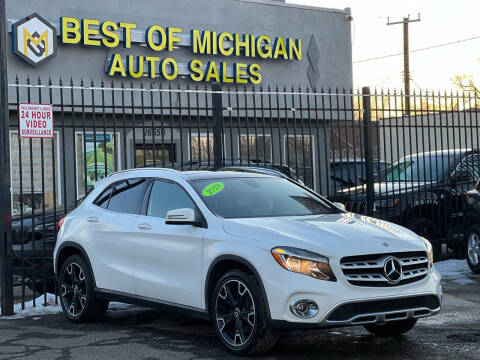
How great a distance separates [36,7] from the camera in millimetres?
17594

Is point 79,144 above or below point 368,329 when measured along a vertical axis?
above

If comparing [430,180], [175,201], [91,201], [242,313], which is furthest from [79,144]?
[242,313]

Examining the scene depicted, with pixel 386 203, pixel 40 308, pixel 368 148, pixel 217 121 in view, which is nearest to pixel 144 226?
pixel 40 308

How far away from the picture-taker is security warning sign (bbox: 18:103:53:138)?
9.39m

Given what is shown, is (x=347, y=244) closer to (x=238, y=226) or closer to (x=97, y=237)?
(x=238, y=226)

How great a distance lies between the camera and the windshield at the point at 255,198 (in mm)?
7411

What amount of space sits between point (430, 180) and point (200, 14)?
339 inches

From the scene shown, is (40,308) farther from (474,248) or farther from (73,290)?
(474,248)

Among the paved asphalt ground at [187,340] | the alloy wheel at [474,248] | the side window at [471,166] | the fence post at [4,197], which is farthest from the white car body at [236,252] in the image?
the side window at [471,166]

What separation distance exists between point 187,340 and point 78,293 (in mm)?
1696

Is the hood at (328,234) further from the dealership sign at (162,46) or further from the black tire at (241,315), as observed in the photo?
the dealership sign at (162,46)

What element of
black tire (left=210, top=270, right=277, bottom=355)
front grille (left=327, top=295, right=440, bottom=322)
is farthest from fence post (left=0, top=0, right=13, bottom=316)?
front grille (left=327, top=295, right=440, bottom=322)

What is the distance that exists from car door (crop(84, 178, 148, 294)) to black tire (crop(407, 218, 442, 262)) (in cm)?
627

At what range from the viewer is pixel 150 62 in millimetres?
18953
